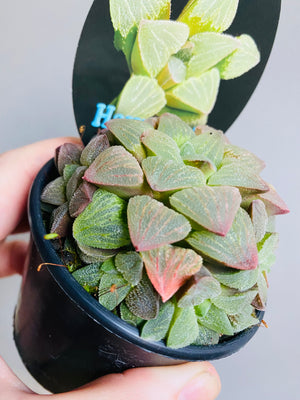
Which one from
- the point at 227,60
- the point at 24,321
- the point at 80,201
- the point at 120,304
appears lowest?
the point at 24,321

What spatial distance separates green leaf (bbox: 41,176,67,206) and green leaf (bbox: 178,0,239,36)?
11.5 inches

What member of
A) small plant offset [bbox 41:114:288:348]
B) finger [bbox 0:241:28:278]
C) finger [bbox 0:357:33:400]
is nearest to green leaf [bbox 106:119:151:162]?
small plant offset [bbox 41:114:288:348]

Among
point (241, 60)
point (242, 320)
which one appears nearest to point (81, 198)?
point (242, 320)

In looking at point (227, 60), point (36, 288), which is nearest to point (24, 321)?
point (36, 288)

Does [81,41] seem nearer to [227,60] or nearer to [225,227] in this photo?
[227,60]

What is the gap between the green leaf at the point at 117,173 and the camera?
441 mm

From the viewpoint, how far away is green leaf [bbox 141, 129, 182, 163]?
47cm

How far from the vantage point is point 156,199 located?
46 centimetres

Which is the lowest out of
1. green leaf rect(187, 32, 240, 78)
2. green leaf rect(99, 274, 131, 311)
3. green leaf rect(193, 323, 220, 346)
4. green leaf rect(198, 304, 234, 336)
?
green leaf rect(193, 323, 220, 346)

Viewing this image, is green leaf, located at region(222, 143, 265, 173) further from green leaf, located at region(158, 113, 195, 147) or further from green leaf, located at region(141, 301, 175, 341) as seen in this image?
green leaf, located at region(141, 301, 175, 341)

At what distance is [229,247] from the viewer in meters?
0.42

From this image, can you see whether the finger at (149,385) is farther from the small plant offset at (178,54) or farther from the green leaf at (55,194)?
the small plant offset at (178,54)

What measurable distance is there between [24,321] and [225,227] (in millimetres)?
360

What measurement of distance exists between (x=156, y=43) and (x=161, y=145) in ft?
0.59
